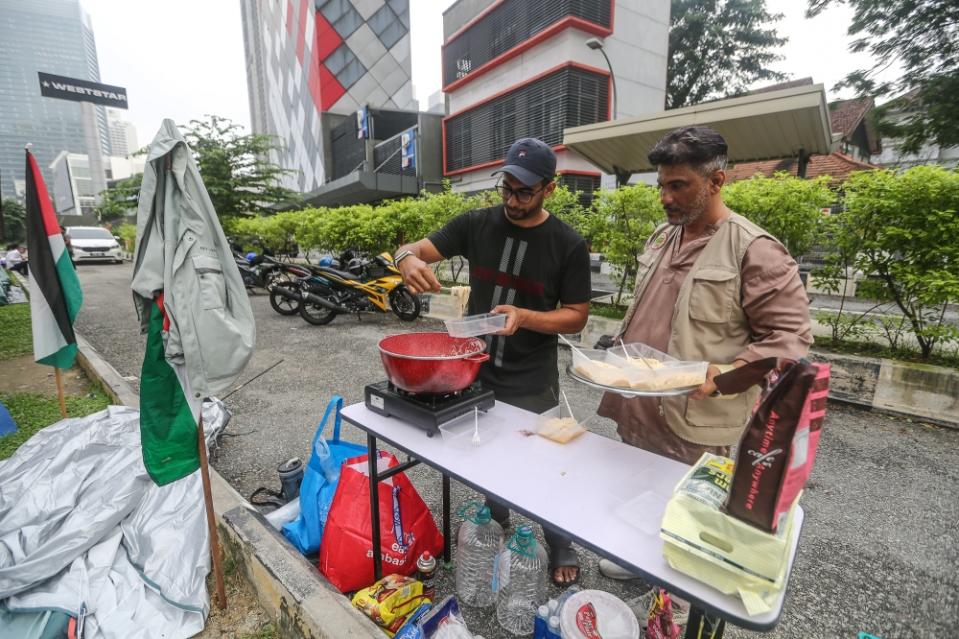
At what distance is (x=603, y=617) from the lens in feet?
5.39

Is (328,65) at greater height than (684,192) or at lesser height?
greater

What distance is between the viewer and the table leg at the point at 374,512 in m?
1.93

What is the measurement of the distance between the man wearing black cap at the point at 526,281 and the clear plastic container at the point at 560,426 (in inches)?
17.0

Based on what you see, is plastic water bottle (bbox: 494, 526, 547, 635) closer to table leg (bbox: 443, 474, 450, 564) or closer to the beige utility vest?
table leg (bbox: 443, 474, 450, 564)

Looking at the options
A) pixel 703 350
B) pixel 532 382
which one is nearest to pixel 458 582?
pixel 532 382

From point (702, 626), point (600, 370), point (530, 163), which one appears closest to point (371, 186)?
point (530, 163)

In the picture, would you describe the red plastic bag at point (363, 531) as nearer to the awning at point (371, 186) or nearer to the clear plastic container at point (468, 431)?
the clear plastic container at point (468, 431)

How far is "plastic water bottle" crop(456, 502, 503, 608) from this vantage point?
6.76 ft

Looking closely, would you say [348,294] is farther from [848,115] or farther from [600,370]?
[848,115]

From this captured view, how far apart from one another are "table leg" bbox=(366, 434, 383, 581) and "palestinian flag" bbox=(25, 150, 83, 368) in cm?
294

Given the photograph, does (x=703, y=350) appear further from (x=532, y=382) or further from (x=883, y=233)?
(x=883, y=233)

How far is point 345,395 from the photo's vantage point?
4676 millimetres

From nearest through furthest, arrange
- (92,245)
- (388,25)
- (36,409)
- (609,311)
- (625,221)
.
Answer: (36,409), (625,221), (609,311), (92,245), (388,25)

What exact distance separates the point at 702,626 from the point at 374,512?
4.48 feet
